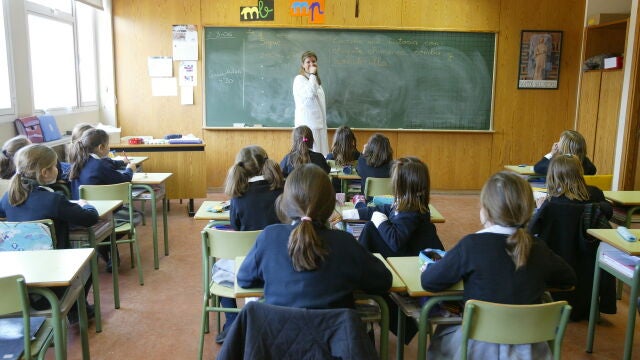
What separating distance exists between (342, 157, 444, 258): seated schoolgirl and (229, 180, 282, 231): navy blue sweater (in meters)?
0.56

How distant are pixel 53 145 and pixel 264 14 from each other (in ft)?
10.1

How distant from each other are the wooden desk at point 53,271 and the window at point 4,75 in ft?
10.1

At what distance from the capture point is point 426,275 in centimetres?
214

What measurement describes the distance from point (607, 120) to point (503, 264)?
575cm

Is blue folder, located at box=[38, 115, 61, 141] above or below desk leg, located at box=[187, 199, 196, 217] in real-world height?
above

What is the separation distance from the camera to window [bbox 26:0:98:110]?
5684 millimetres

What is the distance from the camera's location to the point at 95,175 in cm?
423

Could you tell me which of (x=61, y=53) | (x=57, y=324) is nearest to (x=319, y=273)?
(x=57, y=324)

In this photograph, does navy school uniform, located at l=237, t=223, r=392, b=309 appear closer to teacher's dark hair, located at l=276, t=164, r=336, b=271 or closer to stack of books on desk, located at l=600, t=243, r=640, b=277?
teacher's dark hair, located at l=276, t=164, r=336, b=271

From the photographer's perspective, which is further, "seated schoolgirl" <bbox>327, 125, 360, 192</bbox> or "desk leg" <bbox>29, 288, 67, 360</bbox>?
"seated schoolgirl" <bbox>327, 125, 360, 192</bbox>

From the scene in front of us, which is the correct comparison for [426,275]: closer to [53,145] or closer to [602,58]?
[53,145]

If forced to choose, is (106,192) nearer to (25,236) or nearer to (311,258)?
(25,236)

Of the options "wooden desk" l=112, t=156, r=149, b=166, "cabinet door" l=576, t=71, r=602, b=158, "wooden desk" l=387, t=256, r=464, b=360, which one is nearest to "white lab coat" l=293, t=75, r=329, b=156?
"wooden desk" l=112, t=156, r=149, b=166

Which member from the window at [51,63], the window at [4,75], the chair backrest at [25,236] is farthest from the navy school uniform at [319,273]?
the window at [51,63]
